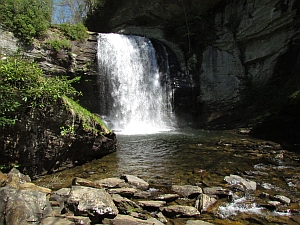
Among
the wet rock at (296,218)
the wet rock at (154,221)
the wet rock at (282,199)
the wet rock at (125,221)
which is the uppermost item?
the wet rock at (125,221)

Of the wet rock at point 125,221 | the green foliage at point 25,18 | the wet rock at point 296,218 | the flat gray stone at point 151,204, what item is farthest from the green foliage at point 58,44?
the wet rock at point 296,218

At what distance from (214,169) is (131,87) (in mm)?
10403

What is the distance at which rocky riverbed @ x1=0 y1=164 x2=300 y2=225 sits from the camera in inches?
115

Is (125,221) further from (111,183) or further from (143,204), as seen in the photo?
(111,183)

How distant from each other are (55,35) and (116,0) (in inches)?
431

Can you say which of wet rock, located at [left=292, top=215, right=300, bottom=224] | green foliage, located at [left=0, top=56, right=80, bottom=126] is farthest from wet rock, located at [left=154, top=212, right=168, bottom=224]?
green foliage, located at [left=0, top=56, right=80, bottom=126]

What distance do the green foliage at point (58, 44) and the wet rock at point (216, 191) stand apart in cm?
1190

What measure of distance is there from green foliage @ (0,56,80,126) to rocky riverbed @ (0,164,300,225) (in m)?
1.12

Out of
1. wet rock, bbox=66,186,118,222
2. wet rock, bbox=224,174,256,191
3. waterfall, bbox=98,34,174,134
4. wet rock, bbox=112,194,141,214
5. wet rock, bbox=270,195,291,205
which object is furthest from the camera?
waterfall, bbox=98,34,174,134

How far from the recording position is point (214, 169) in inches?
235

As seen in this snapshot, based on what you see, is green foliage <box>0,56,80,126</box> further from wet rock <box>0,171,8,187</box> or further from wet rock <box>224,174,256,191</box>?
wet rock <box>224,174,256,191</box>

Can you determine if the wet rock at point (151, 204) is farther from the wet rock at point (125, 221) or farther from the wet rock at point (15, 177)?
the wet rock at point (15, 177)

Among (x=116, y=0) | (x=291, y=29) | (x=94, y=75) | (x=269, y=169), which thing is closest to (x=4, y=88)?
(x=269, y=169)

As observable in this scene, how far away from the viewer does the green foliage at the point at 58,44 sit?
13281 millimetres
